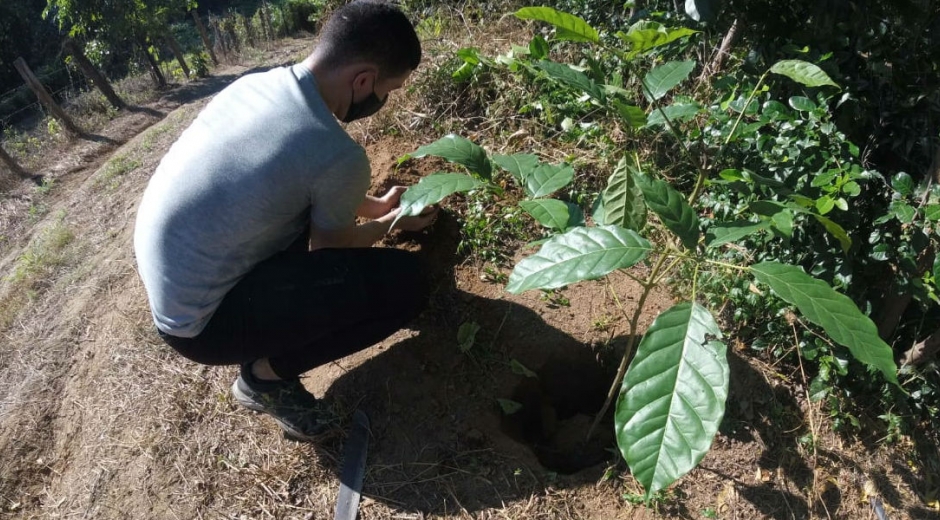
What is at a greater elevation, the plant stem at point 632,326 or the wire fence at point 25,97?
the plant stem at point 632,326

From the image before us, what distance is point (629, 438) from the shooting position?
3.07ft

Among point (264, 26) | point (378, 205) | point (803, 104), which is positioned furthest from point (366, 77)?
point (264, 26)

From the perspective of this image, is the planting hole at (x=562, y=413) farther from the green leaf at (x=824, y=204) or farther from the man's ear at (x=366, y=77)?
the man's ear at (x=366, y=77)

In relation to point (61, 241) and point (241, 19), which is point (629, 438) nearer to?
point (61, 241)

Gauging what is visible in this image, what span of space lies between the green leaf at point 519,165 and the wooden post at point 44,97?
1037cm

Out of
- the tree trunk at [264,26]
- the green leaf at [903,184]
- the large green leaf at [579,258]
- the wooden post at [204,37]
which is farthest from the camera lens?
the tree trunk at [264,26]

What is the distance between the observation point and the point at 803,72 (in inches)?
55.3

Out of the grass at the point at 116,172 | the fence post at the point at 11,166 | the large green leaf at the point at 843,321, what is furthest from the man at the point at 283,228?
the fence post at the point at 11,166

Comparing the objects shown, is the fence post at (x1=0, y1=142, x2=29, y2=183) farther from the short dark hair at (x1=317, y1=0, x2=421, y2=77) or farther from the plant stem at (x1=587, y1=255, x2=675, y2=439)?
the plant stem at (x1=587, y1=255, x2=675, y2=439)

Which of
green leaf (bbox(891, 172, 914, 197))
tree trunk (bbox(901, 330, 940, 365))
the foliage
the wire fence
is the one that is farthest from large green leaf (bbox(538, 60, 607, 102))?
the wire fence

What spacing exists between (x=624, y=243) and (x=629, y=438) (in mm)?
366

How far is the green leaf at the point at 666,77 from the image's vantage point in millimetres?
1491

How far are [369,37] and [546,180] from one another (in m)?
0.76

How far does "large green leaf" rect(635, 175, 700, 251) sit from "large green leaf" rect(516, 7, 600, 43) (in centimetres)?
42
